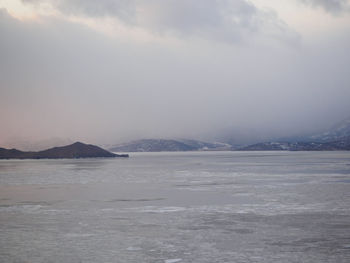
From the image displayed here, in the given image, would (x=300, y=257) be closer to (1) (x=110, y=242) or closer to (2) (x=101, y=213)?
(1) (x=110, y=242)

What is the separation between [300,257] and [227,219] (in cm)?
785

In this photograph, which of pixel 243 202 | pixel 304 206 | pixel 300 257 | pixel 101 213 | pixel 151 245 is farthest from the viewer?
pixel 243 202

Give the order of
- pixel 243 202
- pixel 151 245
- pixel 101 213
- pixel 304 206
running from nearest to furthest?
pixel 151 245
pixel 101 213
pixel 304 206
pixel 243 202

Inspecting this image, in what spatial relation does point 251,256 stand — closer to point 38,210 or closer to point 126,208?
point 126,208

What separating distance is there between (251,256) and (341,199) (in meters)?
17.3

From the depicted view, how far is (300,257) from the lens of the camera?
1364 centimetres

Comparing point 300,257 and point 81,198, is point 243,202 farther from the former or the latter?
point 300,257

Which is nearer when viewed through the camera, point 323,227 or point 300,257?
point 300,257

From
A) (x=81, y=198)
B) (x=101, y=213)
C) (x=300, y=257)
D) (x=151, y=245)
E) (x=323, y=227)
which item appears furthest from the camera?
(x=81, y=198)

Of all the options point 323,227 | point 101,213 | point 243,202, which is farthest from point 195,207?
point 323,227

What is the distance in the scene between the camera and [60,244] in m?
16.0

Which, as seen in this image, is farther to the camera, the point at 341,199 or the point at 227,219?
the point at 341,199

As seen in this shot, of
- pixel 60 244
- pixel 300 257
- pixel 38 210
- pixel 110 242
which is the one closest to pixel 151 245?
pixel 110 242

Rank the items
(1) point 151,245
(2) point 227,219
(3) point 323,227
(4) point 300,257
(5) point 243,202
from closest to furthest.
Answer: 1. (4) point 300,257
2. (1) point 151,245
3. (3) point 323,227
4. (2) point 227,219
5. (5) point 243,202
